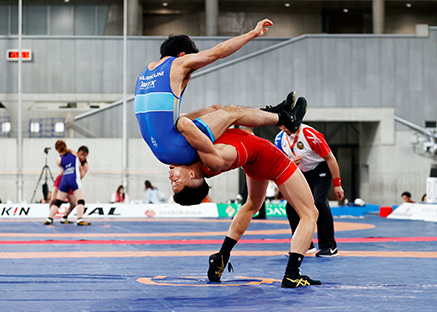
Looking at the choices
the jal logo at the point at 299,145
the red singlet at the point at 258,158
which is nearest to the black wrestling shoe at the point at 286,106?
the red singlet at the point at 258,158

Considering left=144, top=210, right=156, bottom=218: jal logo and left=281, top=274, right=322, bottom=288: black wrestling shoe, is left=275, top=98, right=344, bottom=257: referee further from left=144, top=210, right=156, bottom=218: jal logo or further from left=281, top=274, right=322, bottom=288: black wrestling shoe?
left=144, top=210, right=156, bottom=218: jal logo

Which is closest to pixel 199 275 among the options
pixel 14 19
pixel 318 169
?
pixel 318 169

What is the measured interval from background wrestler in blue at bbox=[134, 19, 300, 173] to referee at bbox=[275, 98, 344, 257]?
2.17m

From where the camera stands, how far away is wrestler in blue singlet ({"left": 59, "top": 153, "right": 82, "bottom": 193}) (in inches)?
476

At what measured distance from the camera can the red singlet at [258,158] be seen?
4.71 metres

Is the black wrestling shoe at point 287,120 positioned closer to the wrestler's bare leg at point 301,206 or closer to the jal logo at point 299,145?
the wrestler's bare leg at point 301,206

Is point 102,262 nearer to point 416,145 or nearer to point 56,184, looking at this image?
point 56,184

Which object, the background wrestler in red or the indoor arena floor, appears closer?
the indoor arena floor

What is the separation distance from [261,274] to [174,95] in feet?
5.65

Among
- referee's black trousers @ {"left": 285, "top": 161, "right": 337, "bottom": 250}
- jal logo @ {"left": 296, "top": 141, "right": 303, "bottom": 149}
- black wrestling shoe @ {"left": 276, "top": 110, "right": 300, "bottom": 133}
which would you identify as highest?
black wrestling shoe @ {"left": 276, "top": 110, "right": 300, "bottom": 133}

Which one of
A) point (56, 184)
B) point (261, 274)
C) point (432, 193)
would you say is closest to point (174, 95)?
point (261, 274)

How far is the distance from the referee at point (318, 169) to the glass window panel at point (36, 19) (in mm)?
22378

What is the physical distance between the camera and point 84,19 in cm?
2809

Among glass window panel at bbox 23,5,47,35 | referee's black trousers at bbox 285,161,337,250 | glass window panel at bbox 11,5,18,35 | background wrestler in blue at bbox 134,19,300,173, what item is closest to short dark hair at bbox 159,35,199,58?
background wrestler in blue at bbox 134,19,300,173
